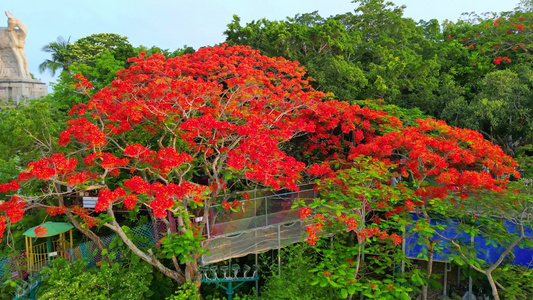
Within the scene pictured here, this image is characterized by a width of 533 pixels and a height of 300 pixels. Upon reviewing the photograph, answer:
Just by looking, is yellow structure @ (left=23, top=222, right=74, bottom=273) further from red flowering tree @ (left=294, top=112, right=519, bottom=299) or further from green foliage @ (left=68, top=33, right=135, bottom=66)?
green foliage @ (left=68, top=33, right=135, bottom=66)

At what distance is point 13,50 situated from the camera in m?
18.8

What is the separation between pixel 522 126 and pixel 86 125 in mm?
10961

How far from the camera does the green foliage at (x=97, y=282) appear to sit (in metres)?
5.43

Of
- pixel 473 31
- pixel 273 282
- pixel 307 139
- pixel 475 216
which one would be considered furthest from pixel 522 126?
pixel 273 282

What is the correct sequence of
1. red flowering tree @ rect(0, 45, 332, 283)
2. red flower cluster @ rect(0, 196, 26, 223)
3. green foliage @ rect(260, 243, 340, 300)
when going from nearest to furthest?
red flower cluster @ rect(0, 196, 26, 223) → red flowering tree @ rect(0, 45, 332, 283) → green foliage @ rect(260, 243, 340, 300)

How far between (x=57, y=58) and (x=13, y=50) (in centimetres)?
434

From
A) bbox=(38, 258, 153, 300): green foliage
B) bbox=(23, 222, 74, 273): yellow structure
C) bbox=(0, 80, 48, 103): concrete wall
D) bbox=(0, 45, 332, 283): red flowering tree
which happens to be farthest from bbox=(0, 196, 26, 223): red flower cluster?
bbox=(0, 80, 48, 103): concrete wall

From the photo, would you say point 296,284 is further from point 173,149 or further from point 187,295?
point 173,149

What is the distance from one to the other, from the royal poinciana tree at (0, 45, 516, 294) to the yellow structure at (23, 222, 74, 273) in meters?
0.89

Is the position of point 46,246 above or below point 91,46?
below

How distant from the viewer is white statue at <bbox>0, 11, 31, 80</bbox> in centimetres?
1847

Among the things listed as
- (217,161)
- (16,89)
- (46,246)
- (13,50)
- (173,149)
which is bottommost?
(46,246)

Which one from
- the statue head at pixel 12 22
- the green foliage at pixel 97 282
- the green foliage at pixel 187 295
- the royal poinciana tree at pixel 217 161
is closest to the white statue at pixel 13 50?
the statue head at pixel 12 22

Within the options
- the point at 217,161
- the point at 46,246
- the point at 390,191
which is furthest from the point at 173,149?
the point at 46,246
